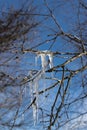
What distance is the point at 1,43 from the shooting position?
791cm

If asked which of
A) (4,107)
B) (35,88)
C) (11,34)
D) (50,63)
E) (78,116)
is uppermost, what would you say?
(11,34)

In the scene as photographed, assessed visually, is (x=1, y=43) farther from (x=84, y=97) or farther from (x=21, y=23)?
(x=84, y=97)

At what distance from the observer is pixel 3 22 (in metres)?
7.80

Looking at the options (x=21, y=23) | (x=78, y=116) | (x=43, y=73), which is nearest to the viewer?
(x=43, y=73)

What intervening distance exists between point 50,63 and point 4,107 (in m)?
4.40

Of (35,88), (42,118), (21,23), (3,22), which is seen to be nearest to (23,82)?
(35,88)

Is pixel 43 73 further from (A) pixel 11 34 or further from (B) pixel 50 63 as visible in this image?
(A) pixel 11 34

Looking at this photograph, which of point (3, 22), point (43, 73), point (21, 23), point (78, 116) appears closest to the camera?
point (43, 73)

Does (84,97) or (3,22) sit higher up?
(3,22)

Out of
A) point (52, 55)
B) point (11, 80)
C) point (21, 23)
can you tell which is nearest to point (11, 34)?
point (21, 23)

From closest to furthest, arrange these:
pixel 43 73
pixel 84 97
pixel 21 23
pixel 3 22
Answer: pixel 43 73, pixel 84 97, pixel 21 23, pixel 3 22

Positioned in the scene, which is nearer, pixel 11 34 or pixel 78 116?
pixel 78 116

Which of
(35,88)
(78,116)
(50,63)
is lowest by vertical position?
(78,116)

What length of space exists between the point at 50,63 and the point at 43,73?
0.47 feet
